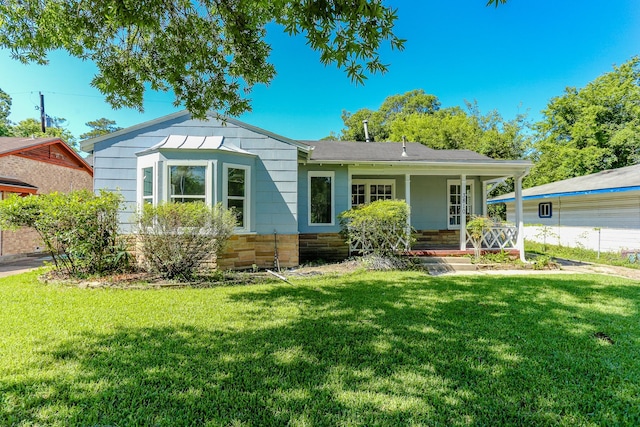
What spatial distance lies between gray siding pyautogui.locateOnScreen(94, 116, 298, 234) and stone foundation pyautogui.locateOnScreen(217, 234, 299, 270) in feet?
0.81

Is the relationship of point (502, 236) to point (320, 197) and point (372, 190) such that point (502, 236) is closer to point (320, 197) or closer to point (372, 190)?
point (372, 190)

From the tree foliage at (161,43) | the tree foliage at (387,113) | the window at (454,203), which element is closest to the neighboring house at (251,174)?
the window at (454,203)

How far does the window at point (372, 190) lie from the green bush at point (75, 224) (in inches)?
287

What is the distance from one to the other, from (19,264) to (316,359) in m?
11.0

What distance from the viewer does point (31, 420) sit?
2027 mm

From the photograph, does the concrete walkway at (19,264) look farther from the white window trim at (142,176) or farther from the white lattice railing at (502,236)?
the white lattice railing at (502,236)

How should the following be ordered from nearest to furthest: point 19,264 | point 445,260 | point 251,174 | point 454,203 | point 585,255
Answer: point 251,174 < point 445,260 < point 19,264 < point 585,255 < point 454,203

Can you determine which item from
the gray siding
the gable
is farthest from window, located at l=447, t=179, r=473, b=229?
the gable

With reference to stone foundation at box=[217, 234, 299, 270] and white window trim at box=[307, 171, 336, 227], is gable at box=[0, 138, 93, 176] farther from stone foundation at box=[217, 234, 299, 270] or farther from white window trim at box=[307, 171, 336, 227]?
white window trim at box=[307, 171, 336, 227]

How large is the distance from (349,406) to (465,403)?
91cm

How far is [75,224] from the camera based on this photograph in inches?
238

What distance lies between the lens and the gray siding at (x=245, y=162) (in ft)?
25.2

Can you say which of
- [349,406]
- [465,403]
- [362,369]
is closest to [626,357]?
[465,403]

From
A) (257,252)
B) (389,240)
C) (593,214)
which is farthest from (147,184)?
(593,214)
